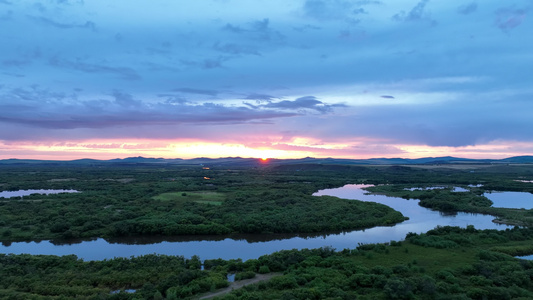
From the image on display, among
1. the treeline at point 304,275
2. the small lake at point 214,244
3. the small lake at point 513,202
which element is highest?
the small lake at point 513,202

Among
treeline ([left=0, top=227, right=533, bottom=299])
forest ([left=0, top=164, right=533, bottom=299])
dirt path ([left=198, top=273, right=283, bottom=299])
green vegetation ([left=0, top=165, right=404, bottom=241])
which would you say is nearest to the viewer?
treeline ([left=0, top=227, right=533, bottom=299])

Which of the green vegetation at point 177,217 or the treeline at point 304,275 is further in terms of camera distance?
the green vegetation at point 177,217

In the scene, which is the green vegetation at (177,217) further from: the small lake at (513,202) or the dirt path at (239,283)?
the small lake at (513,202)

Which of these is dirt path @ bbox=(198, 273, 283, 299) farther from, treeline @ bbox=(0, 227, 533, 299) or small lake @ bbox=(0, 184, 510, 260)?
small lake @ bbox=(0, 184, 510, 260)

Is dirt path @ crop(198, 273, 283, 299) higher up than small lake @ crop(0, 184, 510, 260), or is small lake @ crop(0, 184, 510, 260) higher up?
dirt path @ crop(198, 273, 283, 299)

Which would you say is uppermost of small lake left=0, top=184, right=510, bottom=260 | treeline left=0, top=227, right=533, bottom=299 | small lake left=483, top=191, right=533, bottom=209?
small lake left=483, top=191, right=533, bottom=209

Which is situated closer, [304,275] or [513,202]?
[304,275]

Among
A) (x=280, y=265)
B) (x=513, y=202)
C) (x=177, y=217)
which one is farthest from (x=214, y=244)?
(x=513, y=202)

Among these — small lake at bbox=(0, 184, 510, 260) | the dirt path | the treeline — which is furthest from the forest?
small lake at bbox=(0, 184, 510, 260)

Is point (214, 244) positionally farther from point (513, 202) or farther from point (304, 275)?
point (513, 202)

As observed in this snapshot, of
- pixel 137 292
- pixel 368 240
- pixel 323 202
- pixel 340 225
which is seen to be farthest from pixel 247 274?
pixel 323 202

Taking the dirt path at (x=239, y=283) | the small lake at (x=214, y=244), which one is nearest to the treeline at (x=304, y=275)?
the dirt path at (x=239, y=283)
